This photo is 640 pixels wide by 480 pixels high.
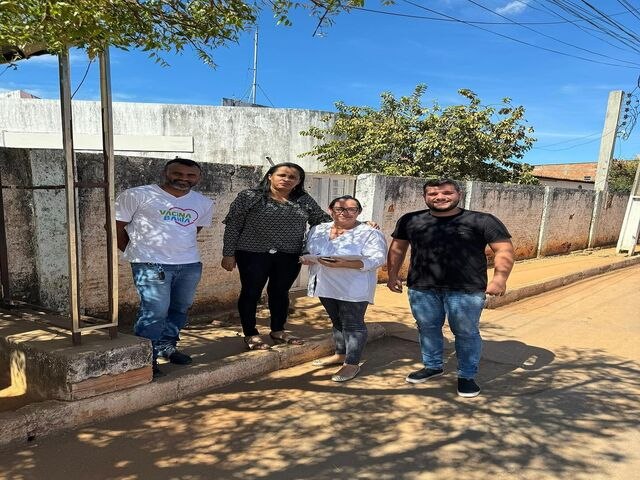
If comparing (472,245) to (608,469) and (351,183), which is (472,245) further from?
(351,183)

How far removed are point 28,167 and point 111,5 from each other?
2.32 metres

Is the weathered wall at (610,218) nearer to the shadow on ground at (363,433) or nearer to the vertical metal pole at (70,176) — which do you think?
the shadow on ground at (363,433)

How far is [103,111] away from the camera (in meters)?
3.07

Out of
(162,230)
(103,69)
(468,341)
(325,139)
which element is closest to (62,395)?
(162,230)

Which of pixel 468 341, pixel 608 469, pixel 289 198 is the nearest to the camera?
pixel 608 469

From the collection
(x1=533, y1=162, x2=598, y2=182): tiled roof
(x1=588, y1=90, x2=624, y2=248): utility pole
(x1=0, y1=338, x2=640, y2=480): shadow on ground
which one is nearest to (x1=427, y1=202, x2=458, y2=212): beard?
(x1=0, y1=338, x2=640, y2=480): shadow on ground

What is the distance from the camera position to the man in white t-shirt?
3340 millimetres

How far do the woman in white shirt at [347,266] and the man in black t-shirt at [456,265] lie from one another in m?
0.32

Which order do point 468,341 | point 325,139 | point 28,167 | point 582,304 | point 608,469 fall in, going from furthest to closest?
point 325,139 < point 582,304 < point 28,167 < point 468,341 < point 608,469

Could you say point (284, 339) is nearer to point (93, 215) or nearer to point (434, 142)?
point (93, 215)

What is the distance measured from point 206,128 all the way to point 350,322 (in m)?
14.2

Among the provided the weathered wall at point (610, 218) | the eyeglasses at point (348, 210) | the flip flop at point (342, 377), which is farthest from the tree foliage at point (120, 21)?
the weathered wall at point (610, 218)

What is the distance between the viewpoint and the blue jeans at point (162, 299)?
336 centimetres

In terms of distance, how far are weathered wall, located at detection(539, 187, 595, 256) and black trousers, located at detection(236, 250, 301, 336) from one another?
34.3 ft
